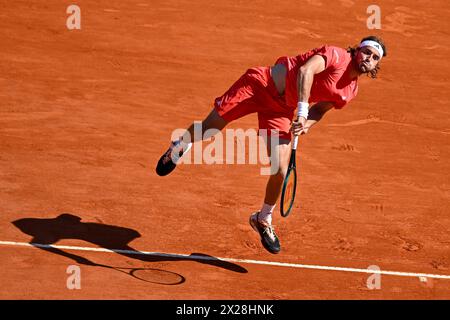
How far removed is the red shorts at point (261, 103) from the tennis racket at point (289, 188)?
0.25 m

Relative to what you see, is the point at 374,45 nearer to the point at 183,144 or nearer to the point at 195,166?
the point at 183,144

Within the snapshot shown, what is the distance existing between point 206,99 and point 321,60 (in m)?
4.53

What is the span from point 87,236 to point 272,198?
170 cm

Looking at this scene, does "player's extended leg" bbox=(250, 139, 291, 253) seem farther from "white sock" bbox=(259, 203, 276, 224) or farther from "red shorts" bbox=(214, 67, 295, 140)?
"red shorts" bbox=(214, 67, 295, 140)

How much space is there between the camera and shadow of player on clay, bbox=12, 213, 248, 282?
751cm

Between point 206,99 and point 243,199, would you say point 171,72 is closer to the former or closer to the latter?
point 206,99

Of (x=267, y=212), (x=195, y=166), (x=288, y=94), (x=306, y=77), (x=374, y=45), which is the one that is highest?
(x=374, y=45)

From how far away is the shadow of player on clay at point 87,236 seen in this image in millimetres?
7508

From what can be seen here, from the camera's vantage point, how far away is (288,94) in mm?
7211

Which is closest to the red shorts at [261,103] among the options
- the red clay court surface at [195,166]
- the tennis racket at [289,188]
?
the tennis racket at [289,188]

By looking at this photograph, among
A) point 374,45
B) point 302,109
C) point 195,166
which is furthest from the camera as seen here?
point 195,166

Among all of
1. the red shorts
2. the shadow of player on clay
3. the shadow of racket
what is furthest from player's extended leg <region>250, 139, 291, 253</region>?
the shadow of racket

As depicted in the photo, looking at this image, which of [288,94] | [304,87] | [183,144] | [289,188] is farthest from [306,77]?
[183,144]

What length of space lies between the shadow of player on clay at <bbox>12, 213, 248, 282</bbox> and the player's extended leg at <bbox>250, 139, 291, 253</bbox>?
1.13ft
